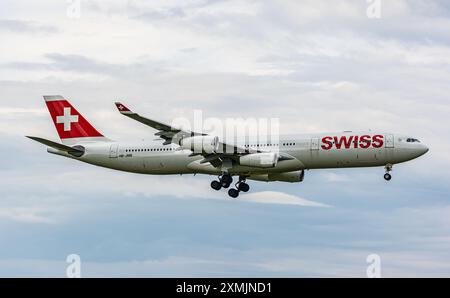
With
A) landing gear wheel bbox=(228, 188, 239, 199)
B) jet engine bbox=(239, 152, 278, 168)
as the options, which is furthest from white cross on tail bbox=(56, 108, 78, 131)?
jet engine bbox=(239, 152, 278, 168)

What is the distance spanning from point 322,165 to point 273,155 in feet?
13.5

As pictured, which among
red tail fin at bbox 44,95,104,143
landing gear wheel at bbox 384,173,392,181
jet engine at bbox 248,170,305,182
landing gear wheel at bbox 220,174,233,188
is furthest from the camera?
red tail fin at bbox 44,95,104,143

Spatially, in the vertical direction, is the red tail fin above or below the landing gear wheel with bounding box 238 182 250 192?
above

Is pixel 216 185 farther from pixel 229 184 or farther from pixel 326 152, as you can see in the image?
pixel 326 152

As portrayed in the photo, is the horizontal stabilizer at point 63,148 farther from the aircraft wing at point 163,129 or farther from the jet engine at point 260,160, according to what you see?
the jet engine at point 260,160

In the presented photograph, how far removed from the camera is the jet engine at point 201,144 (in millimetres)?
79625

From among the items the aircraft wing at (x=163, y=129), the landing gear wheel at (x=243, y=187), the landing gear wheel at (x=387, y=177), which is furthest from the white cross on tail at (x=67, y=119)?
the landing gear wheel at (x=387, y=177)

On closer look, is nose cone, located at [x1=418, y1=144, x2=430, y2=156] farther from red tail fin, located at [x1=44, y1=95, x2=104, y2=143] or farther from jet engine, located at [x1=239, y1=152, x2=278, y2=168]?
red tail fin, located at [x1=44, y1=95, x2=104, y2=143]

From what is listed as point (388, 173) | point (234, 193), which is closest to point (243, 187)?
point (234, 193)

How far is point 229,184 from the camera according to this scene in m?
85.6

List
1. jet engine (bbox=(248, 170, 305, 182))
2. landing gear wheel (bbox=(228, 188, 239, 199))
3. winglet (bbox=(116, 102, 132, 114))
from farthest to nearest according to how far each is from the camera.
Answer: jet engine (bbox=(248, 170, 305, 182))
landing gear wheel (bbox=(228, 188, 239, 199))
winglet (bbox=(116, 102, 132, 114))

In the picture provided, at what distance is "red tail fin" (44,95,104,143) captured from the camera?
91.5 metres

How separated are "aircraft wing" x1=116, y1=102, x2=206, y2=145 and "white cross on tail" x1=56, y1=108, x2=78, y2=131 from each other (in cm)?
1382
